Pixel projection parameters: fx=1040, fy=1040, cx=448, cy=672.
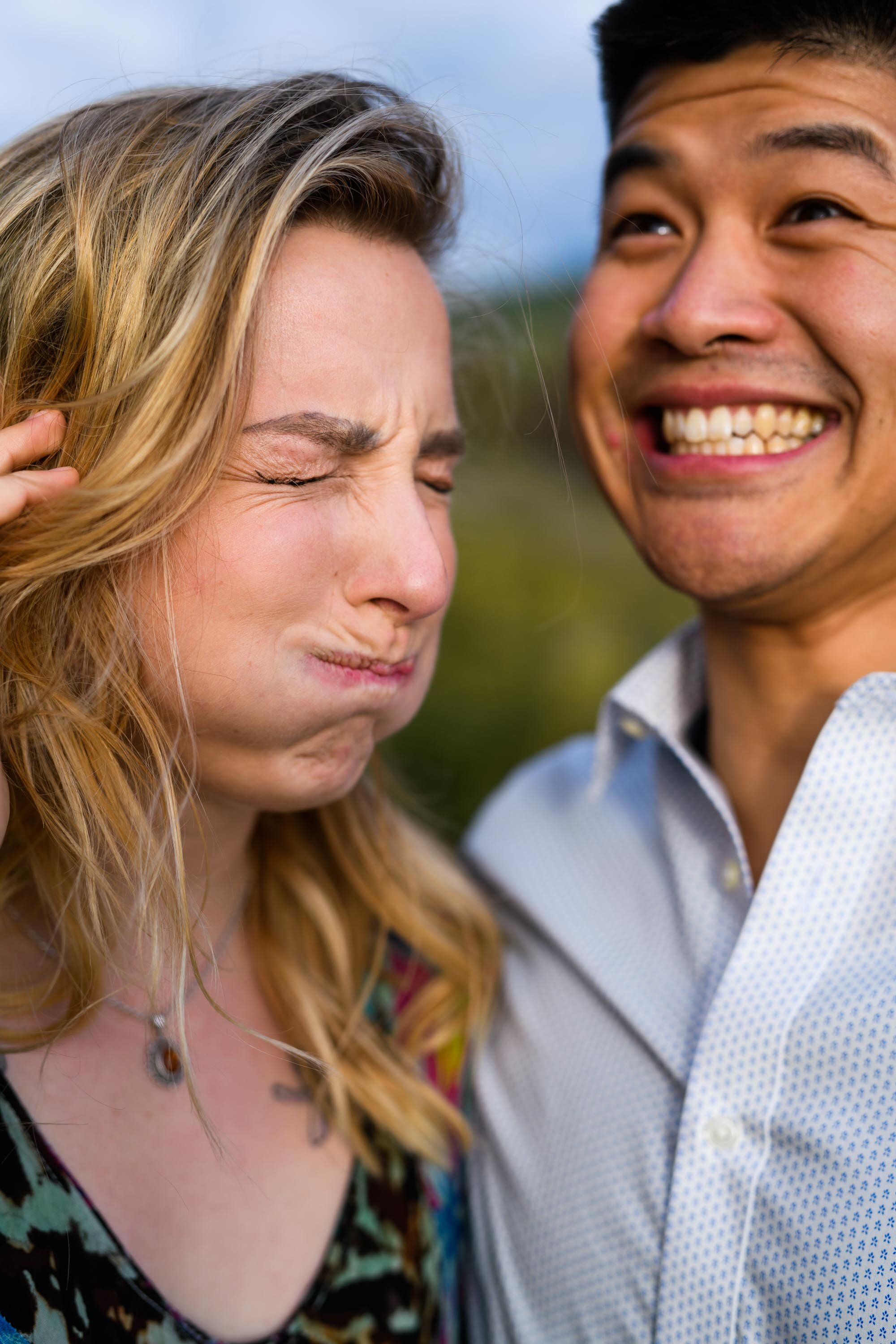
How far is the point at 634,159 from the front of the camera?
6.94 feet

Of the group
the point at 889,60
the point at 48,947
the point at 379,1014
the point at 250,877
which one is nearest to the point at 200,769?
the point at 48,947

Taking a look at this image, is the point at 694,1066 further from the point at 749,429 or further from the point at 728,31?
the point at 728,31

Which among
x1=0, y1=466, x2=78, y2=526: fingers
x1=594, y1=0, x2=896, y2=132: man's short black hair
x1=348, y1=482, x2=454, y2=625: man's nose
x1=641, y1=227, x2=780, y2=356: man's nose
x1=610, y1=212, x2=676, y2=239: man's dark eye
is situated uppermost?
x1=594, y1=0, x2=896, y2=132: man's short black hair

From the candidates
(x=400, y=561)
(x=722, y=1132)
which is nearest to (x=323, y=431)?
(x=400, y=561)

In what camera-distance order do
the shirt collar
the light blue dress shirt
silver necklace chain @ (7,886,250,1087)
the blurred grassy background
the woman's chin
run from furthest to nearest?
the blurred grassy background < the shirt collar < silver necklace chain @ (7,886,250,1087) < the woman's chin < the light blue dress shirt

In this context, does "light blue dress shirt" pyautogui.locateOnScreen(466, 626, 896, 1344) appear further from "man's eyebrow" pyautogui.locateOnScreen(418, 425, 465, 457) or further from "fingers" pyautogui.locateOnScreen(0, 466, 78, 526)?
"fingers" pyautogui.locateOnScreen(0, 466, 78, 526)

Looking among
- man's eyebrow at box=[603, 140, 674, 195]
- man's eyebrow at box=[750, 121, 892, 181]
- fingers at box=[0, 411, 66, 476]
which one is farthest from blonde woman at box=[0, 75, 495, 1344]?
man's eyebrow at box=[750, 121, 892, 181]

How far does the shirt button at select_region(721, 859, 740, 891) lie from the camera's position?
1991 millimetres

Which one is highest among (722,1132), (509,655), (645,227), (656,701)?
(645,227)

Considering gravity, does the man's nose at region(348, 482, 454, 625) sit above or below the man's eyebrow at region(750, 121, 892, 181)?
below

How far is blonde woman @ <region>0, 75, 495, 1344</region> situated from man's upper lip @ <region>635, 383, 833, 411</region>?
1.75 feet

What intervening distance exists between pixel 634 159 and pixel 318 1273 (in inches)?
86.2

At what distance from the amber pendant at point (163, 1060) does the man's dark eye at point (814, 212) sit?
1862 millimetres

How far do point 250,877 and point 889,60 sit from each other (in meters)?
1.97
